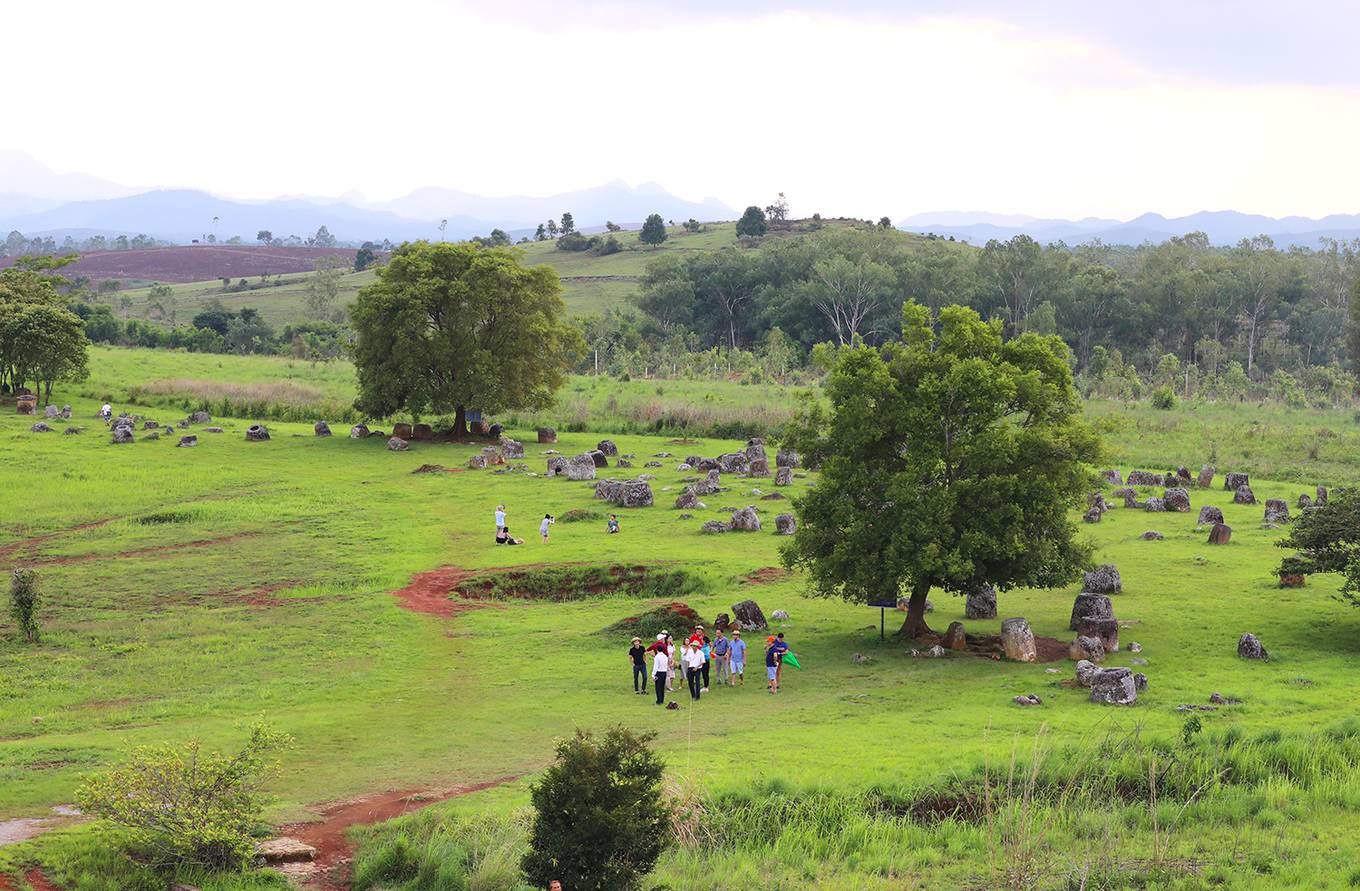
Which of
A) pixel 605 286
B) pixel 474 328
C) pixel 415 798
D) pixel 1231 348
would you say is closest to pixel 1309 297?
pixel 1231 348

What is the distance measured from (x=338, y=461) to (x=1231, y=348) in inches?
3594

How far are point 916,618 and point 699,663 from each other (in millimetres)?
6616

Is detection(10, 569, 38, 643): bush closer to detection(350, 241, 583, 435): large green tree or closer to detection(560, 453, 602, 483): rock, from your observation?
detection(560, 453, 602, 483): rock

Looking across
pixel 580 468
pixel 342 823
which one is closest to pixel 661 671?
pixel 342 823

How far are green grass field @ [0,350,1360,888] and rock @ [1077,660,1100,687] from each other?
736 millimetres

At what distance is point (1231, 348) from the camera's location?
118 m

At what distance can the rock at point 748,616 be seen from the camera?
30.9m

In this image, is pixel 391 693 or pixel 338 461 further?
pixel 338 461

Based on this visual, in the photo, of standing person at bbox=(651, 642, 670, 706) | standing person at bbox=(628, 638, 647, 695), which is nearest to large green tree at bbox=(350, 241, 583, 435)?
standing person at bbox=(628, 638, 647, 695)

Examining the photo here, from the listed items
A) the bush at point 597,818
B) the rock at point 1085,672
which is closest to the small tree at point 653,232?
the rock at point 1085,672

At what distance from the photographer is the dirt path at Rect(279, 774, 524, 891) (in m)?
17.0

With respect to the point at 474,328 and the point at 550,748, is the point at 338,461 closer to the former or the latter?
the point at 474,328

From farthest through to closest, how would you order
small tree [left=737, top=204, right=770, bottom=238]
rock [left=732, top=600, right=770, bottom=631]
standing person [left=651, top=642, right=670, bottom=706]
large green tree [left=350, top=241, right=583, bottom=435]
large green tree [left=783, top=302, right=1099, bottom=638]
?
small tree [left=737, top=204, right=770, bottom=238] → large green tree [left=350, top=241, right=583, bottom=435] → rock [left=732, top=600, right=770, bottom=631] → large green tree [left=783, top=302, right=1099, bottom=638] → standing person [left=651, top=642, right=670, bottom=706]

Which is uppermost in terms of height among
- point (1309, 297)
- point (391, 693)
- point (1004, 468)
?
point (1309, 297)
